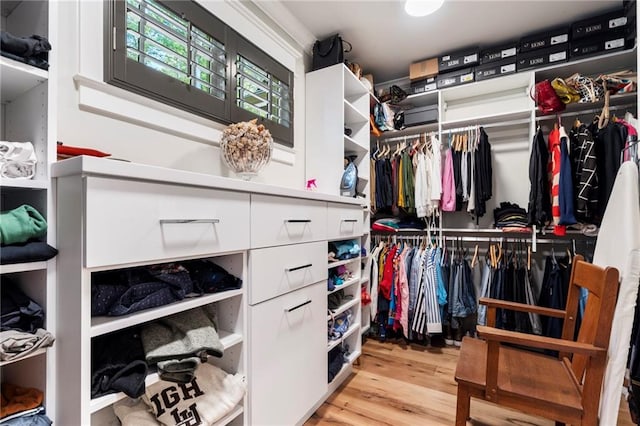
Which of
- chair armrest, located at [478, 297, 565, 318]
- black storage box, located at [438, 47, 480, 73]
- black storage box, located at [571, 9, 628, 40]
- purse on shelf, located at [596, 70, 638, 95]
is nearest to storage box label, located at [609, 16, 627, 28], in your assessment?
black storage box, located at [571, 9, 628, 40]

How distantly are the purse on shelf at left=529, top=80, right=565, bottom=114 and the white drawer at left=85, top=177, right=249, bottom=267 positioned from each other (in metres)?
2.39

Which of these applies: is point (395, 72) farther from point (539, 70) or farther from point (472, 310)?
point (472, 310)

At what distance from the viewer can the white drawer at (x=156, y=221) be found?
707 millimetres

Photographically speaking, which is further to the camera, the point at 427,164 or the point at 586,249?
the point at 427,164

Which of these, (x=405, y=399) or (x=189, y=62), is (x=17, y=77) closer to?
(x=189, y=62)

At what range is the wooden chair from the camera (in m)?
1.01

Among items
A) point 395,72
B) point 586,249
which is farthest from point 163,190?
point 586,249

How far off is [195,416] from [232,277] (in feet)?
1.44

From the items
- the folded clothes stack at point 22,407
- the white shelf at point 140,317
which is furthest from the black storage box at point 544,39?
the folded clothes stack at point 22,407

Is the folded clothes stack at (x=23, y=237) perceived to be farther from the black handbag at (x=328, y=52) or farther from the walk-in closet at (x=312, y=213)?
the black handbag at (x=328, y=52)

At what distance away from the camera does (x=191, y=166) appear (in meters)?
1.48

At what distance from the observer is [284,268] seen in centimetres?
128

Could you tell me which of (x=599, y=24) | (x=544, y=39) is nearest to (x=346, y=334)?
(x=544, y=39)

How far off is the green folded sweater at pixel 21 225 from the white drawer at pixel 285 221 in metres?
0.59
